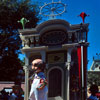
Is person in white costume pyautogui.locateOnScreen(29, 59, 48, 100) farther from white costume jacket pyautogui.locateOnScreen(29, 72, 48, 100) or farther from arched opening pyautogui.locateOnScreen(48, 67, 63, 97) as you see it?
arched opening pyautogui.locateOnScreen(48, 67, 63, 97)

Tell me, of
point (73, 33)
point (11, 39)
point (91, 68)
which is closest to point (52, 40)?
point (73, 33)

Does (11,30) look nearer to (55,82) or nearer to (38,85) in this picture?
(55,82)

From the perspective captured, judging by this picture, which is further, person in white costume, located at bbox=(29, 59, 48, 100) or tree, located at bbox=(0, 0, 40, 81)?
tree, located at bbox=(0, 0, 40, 81)

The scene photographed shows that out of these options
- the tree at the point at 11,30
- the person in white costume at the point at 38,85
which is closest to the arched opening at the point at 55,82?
the tree at the point at 11,30

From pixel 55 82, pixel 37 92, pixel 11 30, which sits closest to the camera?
pixel 37 92

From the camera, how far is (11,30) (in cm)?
2475

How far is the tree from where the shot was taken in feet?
77.6

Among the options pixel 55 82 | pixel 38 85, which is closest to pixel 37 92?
pixel 38 85

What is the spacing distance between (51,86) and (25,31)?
4.73 metres

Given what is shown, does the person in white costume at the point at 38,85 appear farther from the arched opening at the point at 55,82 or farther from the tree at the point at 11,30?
the tree at the point at 11,30

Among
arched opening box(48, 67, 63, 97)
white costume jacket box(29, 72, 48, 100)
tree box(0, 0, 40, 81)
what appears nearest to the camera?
Result: white costume jacket box(29, 72, 48, 100)

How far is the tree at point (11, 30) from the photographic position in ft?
77.6

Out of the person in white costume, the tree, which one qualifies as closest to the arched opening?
the tree

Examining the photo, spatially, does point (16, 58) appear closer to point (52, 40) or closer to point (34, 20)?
point (34, 20)
